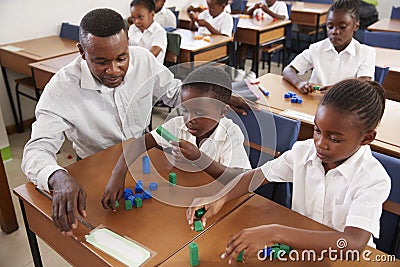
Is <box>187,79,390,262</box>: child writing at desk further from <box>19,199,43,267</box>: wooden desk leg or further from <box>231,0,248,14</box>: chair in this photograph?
<box>231,0,248,14</box>: chair

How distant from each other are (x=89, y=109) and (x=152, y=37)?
1.72m

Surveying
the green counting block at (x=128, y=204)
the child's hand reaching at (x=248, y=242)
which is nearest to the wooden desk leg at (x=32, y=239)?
the green counting block at (x=128, y=204)

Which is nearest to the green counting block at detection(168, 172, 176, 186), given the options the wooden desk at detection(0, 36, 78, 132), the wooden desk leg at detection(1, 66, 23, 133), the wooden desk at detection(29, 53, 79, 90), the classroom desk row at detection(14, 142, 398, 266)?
the classroom desk row at detection(14, 142, 398, 266)

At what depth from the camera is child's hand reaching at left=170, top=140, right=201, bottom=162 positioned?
1.32 m

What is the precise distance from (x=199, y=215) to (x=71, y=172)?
51 centimetres

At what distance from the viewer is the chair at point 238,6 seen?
5.11 meters

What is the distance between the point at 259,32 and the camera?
379 centimetres

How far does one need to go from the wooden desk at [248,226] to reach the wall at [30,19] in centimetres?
279

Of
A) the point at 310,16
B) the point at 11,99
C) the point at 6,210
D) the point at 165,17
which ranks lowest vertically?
the point at 6,210

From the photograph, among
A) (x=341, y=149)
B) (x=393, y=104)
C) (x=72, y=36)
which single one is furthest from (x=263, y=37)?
(x=341, y=149)

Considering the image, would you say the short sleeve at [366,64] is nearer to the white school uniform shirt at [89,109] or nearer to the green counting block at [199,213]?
the white school uniform shirt at [89,109]

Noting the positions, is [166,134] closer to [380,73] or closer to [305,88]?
[305,88]

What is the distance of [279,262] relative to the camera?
3.14 ft

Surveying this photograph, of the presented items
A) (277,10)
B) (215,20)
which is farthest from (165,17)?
(277,10)
